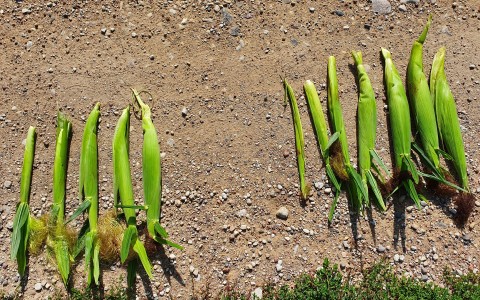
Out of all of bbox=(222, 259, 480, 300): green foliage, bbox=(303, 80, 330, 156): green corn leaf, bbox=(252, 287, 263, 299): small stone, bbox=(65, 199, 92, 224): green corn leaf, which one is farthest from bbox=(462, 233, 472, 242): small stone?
bbox=(65, 199, 92, 224): green corn leaf

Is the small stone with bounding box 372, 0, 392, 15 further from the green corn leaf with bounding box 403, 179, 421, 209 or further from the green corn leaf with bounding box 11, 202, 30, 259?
the green corn leaf with bounding box 11, 202, 30, 259

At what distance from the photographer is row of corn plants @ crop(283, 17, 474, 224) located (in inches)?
179

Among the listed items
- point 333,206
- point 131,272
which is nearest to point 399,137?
point 333,206

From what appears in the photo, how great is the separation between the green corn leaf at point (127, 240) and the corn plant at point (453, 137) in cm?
341

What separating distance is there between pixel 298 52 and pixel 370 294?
275 centimetres

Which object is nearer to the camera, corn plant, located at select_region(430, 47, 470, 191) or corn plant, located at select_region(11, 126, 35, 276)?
corn plant, located at select_region(11, 126, 35, 276)

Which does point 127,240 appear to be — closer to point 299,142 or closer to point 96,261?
point 96,261

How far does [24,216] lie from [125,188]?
42.7 inches

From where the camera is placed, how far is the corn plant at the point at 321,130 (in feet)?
14.9

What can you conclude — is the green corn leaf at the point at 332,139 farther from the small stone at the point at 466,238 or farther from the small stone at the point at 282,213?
the small stone at the point at 466,238

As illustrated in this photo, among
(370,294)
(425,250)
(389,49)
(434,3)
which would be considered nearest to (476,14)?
(434,3)

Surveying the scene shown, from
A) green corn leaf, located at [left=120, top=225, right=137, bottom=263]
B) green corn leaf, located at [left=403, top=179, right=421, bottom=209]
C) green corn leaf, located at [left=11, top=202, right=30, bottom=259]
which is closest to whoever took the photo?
green corn leaf, located at [left=120, top=225, right=137, bottom=263]

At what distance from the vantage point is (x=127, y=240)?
4273 millimetres

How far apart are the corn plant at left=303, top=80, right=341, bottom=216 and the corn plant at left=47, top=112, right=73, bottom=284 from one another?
2654 millimetres
